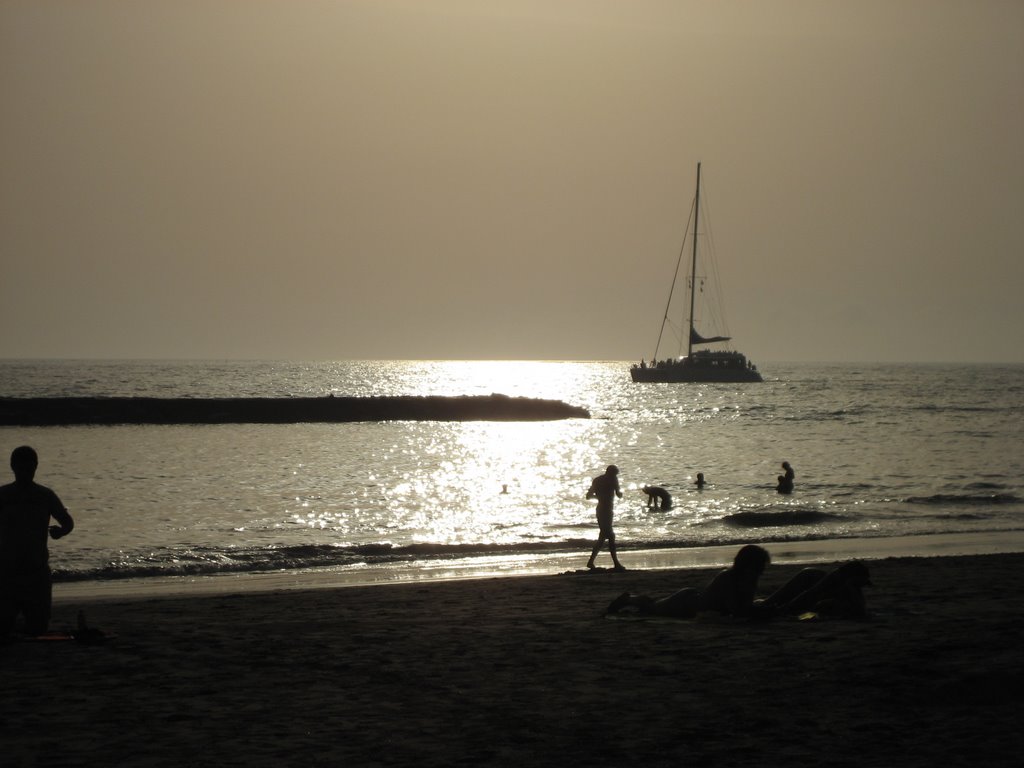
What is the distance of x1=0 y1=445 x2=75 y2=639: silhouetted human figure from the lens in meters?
9.39

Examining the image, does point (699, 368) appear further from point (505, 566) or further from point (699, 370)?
point (505, 566)

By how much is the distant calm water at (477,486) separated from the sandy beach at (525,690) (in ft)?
35.1

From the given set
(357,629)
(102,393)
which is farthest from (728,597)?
(102,393)

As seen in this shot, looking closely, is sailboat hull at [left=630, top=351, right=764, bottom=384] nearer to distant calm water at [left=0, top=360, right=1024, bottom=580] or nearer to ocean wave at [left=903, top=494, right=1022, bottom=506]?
distant calm water at [left=0, top=360, right=1024, bottom=580]

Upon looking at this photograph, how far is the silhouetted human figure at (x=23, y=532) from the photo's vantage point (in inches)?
370

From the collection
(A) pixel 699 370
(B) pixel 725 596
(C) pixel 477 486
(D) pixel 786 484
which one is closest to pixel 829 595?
(B) pixel 725 596

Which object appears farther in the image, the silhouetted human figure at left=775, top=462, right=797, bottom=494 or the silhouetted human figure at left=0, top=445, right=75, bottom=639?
the silhouetted human figure at left=775, top=462, right=797, bottom=494

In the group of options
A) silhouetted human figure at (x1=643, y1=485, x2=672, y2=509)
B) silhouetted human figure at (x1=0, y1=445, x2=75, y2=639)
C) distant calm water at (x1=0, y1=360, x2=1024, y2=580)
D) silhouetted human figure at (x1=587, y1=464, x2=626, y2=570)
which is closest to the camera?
silhouetted human figure at (x1=0, y1=445, x2=75, y2=639)

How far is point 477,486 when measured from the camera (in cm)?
4238

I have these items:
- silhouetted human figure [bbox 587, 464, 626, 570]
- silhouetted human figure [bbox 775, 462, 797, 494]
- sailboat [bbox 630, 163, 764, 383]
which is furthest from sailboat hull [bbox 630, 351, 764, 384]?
silhouetted human figure [bbox 587, 464, 626, 570]

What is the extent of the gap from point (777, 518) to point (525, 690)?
23941 mm

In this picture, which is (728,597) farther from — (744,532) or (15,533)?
(744,532)

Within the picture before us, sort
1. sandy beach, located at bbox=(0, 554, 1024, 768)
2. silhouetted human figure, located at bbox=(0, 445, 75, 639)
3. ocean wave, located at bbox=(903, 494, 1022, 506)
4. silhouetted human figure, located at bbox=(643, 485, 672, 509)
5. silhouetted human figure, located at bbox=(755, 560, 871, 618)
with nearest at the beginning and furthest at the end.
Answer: sandy beach, located at bbox=(0, 554, 1024, 768) < silhouetted human figure, located at bbox=(0, 445, 75, 639) < silhouetted human figure, located at bbox=(755, 560, 871, 618) < silhouetted human figure, located at bbox=(643, 485, 672, 509) < ocean wave, located at bbox=(903, 494, 1022, 506)

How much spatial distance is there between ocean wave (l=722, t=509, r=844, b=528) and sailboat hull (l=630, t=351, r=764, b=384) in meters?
92.6
